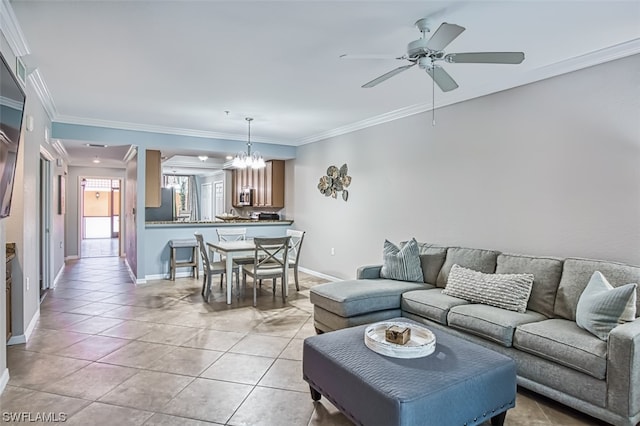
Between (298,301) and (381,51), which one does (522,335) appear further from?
(298,301)

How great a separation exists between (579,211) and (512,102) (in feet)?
4.06

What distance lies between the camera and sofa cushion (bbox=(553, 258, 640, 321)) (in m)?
2.69

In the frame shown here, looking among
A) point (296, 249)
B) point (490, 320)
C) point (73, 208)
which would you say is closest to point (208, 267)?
point (296, 249)

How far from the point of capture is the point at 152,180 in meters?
6.58

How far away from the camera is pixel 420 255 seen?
4309mm

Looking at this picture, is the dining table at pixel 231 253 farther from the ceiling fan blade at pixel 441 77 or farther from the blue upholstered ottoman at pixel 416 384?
the ceiling fan blade at pixel 441 77

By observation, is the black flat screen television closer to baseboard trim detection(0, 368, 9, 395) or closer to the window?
baseboard trim detection(0, 368, 9, 395)

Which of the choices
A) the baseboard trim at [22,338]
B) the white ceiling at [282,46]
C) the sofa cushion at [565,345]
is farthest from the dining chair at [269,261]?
the sofa cushion at [565,345]

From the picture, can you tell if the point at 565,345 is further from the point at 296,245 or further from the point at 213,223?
the point at 213,223

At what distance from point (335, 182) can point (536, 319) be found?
154 inches

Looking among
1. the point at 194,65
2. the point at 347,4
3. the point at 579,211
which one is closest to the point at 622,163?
the point at 579,211

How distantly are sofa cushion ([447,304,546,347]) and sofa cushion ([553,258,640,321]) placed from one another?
0.60 ft

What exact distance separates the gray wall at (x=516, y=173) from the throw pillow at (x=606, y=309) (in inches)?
26.5

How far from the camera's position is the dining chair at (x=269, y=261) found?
488 centimetres
